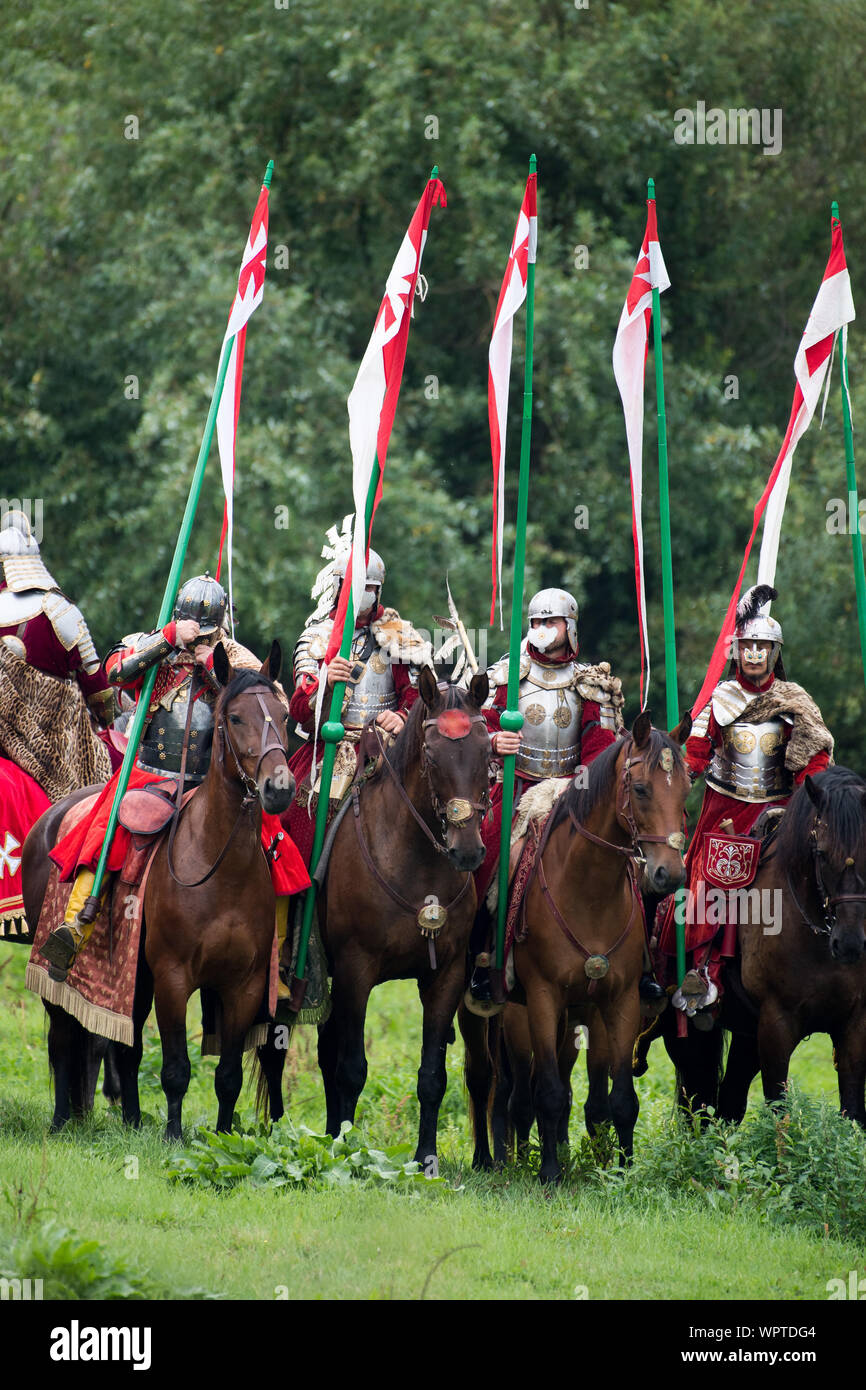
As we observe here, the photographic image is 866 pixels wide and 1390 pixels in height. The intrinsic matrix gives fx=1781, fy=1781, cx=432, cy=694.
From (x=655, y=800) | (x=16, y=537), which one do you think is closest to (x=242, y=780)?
(x=655, y=800)

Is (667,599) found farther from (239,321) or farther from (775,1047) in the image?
(239,321)

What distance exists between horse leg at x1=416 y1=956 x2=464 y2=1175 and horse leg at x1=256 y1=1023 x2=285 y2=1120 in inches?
43.4

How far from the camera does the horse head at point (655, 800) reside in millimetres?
7871

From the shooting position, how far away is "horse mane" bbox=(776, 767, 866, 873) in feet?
27.7

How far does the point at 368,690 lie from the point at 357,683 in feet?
0.23

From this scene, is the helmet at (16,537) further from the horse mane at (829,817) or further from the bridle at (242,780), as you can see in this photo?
the horse mane at (829,817)

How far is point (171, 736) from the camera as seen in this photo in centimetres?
921

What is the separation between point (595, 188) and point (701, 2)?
94.2 inches

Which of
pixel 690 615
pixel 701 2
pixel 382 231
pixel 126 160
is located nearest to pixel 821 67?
pixel 701 2

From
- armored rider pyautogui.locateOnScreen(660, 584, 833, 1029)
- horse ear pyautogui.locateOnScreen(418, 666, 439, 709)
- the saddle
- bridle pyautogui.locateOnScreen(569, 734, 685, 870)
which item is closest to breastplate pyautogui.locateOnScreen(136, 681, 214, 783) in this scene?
the saddle

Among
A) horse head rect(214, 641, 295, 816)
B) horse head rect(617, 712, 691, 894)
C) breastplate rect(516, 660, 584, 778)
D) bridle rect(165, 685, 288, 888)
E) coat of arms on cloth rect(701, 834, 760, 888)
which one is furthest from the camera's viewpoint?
breastplate rect(516, 660, 584, 778)

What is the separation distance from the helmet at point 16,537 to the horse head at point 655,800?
3.99 m

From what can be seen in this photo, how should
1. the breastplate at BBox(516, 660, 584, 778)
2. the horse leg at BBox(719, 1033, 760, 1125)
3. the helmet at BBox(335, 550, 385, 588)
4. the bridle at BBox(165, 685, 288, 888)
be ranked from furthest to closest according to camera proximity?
the horse leg at BBox(719, 1033, 760, 1125) < the helmet at BBox(335, 550, 385, 588) < the breastplate at BBox(516, 660, 584, 778) < the bridle at BBox(165, 685, 288, 888)

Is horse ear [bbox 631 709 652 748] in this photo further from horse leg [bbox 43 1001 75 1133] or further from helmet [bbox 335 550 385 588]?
horse leg [bbox 43 1001 75 1133]
